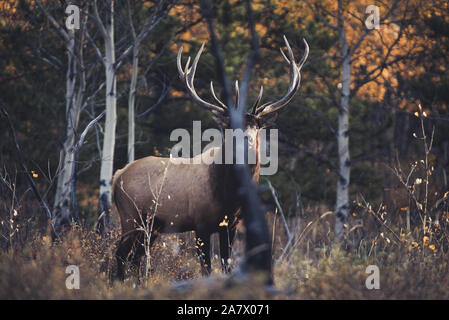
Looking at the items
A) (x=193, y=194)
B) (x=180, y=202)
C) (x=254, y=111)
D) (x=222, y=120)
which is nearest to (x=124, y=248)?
(x=180, y=202)

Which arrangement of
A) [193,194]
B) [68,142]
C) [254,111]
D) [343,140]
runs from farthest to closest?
[343,140] → [68,142] → [193,194] → [254,111]

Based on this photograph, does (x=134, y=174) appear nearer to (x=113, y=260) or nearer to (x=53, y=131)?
(x=113, y=260)

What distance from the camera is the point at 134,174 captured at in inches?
248

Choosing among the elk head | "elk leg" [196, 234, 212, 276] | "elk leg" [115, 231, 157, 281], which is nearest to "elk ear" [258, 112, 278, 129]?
the elk head

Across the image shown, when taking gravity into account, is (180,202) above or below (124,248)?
above

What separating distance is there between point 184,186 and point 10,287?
8.05ft

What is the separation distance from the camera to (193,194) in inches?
228

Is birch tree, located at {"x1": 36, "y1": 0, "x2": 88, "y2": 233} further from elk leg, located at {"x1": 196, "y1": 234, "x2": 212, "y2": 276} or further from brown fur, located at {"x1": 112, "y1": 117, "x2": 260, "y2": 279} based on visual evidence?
elk leg, located at {"x1": 196, "y1": 234, "x2": 212, "y2": 276}

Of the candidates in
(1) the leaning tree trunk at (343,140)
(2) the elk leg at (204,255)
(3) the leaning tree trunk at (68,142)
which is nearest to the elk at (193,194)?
(2) the elk leg at (204,255)

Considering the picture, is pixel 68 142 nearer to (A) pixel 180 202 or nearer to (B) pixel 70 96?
(B) pixel 70 96

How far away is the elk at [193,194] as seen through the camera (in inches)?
217

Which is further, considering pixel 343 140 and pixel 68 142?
pixel 343 140

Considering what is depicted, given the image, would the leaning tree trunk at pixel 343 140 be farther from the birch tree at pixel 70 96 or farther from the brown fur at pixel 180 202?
the birch tree at pixel 70 96

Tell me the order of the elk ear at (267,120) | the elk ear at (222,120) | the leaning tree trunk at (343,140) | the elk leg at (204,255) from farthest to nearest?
the leaning tree trunk at (343,140) < the elk ear at (267,120) < the elk ear at (222,120) < the elk leg at (204,255)
